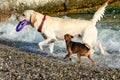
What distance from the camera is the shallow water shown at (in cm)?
1468

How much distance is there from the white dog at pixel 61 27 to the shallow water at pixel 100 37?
63cm

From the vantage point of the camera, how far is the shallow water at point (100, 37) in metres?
14.7

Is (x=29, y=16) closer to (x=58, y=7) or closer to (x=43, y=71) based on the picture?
(x=43, y=71)

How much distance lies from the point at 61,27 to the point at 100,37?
4.82 m

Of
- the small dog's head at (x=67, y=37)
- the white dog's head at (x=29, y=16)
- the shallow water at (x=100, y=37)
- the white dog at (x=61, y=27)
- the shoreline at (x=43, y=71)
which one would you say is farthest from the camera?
the white dog's head at (x=29, y=16)

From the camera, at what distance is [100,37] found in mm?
19688

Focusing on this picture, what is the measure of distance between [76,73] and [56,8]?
20.3 meters

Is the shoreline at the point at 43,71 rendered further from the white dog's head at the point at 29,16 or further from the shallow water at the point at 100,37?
the white dog's head at the point at 29,16

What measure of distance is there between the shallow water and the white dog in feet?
2.07

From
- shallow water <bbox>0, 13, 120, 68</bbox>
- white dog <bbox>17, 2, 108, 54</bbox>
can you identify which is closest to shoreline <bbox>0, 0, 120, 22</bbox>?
shallow water <bbox>0, 13, 120, 68</bbox>

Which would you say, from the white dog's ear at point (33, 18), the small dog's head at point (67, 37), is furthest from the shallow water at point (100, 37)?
the white dog's ear at point (33, 18)

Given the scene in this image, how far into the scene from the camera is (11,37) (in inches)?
858

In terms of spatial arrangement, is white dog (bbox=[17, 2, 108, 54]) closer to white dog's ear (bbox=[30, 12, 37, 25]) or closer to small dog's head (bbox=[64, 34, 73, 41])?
white dog's ear (bbox=[30, 12, 37, 25])

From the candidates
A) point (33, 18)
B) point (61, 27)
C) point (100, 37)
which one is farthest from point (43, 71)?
point (100, 37)
